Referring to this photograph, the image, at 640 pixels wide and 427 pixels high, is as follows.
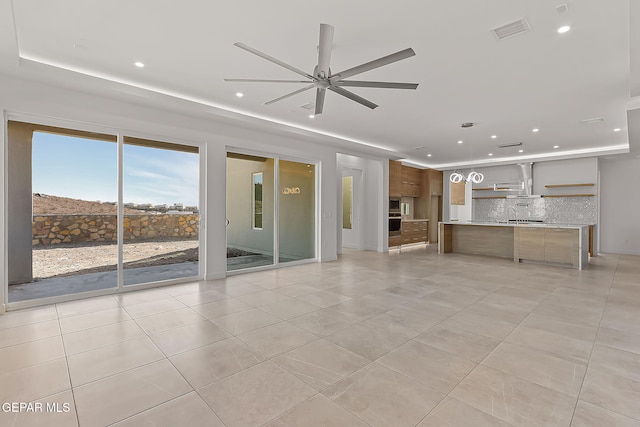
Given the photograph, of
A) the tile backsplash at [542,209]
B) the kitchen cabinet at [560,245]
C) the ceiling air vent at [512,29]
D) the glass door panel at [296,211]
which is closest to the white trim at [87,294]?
the glass door panel at [296,211]

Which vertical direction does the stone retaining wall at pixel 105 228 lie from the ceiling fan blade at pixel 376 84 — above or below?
below

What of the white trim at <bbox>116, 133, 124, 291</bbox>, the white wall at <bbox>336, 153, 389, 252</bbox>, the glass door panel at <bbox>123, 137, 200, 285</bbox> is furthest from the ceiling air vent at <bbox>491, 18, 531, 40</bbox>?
the white wall at <bbox>336, 153, 389, 252</bbox>

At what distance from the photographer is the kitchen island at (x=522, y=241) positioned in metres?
6.50

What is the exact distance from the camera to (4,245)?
3.63 metres

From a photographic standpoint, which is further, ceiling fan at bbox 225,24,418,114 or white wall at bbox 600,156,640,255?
white wall at bbox 600,156,640,255

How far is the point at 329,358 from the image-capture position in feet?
8.25

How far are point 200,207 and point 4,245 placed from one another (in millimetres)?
2458

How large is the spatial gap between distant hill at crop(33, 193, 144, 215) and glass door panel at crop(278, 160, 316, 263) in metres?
3.00

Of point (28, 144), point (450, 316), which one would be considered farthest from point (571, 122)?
point (28, 144)

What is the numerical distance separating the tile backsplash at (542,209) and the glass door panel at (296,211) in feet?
22.9

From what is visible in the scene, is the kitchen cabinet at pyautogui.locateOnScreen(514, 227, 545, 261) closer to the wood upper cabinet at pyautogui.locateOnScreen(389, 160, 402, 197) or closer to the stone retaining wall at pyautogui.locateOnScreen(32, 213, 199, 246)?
the wood upper cabinet at pyautogui.locateOnScreen(389, 160, 402, 197)

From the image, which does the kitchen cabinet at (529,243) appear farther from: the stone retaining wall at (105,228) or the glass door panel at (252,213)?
the stone retaining wall at (105,228)

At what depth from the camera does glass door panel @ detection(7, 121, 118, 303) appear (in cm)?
397

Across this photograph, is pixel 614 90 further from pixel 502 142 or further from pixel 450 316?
pixel 450 316
